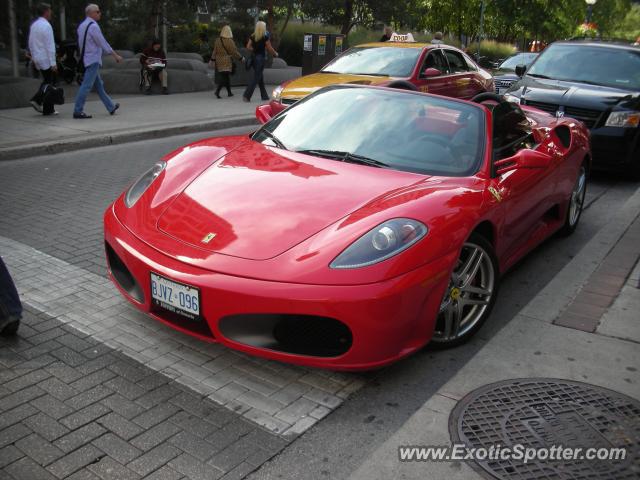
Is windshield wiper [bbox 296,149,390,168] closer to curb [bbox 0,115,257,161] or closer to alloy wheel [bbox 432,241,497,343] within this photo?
alloy wheel [bbox 432,241,497,343]

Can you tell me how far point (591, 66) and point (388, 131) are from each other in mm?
6380

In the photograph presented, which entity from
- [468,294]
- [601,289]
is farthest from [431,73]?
[468,294]

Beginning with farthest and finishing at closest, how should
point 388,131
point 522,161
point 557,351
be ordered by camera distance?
1. point 388,131
2. point 522,161
3. point 557,351

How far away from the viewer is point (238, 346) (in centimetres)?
341

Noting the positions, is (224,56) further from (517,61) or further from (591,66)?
(591,66)

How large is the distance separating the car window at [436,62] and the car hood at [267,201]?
721cm

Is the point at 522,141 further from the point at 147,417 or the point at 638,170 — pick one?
the point at 638,170

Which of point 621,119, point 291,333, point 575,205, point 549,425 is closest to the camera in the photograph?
point 549,425

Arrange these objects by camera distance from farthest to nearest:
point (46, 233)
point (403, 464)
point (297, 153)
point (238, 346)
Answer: point (46, 233) < point (297, 153) < point (238, 346) < point (403, 464)

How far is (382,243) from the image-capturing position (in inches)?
136

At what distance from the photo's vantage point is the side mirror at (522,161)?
443 cm

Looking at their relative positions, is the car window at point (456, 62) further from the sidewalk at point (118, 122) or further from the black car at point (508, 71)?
the sidewalk at point (118, 122)

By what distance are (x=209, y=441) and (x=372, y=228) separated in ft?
Answer: 4.23

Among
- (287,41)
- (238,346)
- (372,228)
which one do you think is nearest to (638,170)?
(372,228)
